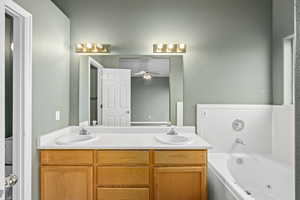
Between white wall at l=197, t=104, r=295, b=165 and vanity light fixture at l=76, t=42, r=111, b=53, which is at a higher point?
vanity light fixture at l=76, t=42, r=111, b=53

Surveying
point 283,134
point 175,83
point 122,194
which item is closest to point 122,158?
point 122,194

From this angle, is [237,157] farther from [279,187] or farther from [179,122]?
[179,122]

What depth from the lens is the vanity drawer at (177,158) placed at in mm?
2574

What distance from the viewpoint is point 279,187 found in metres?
2.84

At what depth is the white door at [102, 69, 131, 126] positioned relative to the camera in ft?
10.9

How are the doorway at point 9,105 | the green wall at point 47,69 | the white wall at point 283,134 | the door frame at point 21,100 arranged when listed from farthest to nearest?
the white wall at point 283,134 → the green wall at point 47,69 → the doorway at point 9,105 → the door frame at point 21,100

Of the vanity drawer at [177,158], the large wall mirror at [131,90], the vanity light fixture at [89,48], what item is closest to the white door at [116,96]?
the large wall mirror at [131,90]

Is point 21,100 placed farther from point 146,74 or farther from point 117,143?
point 146,74

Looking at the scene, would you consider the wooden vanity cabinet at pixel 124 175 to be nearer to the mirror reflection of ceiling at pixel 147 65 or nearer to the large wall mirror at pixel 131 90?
the large wall mirror at pixel 131 90

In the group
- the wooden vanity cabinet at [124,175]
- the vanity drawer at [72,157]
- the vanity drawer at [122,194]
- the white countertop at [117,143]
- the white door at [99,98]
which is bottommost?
the vanity drawer at [122,194]

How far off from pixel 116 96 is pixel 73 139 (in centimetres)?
76

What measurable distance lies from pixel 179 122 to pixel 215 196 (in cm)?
107

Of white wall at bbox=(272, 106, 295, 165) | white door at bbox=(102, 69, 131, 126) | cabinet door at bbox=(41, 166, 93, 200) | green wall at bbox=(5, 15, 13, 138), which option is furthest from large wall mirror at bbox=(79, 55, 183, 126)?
white wall at bbox=(272, 106, 295, 165)

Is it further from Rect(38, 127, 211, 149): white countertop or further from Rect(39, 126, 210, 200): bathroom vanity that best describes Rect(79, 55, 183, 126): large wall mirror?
Rect(39, 126, 210, 200): bathroom vanity
